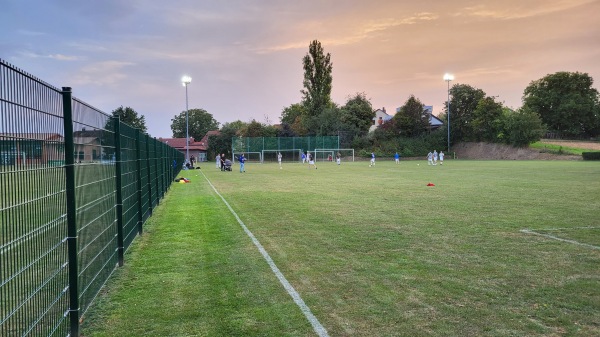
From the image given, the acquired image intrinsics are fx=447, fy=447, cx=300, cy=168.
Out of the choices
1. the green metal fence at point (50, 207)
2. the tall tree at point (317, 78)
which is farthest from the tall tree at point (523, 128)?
the green metal fence at point (50, 207)

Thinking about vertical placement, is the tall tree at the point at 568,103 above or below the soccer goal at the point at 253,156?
above

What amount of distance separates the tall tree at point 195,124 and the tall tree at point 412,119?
69435 millimetres

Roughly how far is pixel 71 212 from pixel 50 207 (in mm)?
499

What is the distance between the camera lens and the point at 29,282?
328cm

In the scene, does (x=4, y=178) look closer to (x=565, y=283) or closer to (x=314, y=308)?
(x=314, y=308)

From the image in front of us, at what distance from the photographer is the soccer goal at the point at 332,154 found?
69.9 metres

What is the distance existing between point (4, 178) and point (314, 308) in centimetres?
326

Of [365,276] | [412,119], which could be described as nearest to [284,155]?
→ [412,119]

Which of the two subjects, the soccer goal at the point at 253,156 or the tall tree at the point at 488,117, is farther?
the tall tree at the point at 488,117

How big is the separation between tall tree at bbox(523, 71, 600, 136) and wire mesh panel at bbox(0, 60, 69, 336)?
9708 cm

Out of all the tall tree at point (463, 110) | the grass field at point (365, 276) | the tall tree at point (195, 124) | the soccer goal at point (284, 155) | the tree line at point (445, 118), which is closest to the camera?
the grass field at point (365, 276)

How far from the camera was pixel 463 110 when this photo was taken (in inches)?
3105

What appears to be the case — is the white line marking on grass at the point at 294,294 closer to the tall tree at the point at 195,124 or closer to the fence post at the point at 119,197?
the fence post at the point at 119,197

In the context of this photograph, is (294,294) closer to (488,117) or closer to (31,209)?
(31,209)
